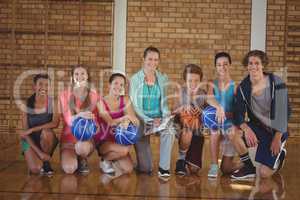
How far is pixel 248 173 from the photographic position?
3.96 metres

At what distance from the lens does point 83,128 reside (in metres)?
3.82

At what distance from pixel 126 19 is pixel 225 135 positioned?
3980 mm

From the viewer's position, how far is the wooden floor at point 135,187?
10.6 feet

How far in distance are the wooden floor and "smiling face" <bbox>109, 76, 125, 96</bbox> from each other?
2.37ft

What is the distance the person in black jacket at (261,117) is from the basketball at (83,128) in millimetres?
1220

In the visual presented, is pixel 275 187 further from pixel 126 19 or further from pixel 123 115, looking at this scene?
pixel 126 19

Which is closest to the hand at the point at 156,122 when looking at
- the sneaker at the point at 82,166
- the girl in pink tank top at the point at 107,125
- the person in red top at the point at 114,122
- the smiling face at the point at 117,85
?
the person in red top at the point at 114,122

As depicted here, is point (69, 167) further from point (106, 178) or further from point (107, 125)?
point (107, 125)

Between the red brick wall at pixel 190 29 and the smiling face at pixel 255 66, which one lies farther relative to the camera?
the red brick wall at pixel 190 29

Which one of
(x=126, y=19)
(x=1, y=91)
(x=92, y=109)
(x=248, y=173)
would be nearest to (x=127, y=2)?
(x=126, y=19)

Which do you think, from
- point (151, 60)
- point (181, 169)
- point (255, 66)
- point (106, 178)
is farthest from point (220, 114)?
point (106, 178)

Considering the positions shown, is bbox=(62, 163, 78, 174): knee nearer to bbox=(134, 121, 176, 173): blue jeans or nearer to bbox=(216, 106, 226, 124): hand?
bbox=(134, 121, 176, 173): blue jeans

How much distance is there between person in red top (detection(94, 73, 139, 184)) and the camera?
3.96m

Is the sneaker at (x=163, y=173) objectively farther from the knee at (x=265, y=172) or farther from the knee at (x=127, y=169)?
the knee at (x=265, y=172)
